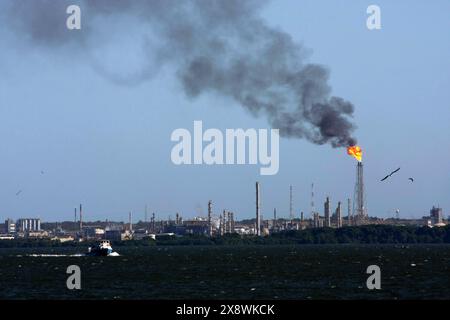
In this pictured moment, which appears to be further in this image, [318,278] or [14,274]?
[14,274]

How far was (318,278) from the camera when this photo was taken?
161625mm

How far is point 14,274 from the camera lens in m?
188

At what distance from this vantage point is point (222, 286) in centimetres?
14488

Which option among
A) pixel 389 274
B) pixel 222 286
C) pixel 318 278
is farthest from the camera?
pixel 389 274

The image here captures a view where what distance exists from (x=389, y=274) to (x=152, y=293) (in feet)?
179
